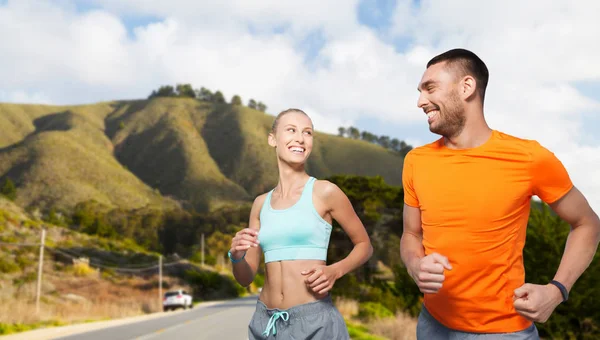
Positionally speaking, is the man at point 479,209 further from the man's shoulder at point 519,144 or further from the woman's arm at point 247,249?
the woman's arm at point 247,249

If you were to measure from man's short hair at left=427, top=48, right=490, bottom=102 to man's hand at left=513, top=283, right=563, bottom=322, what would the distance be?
38.7 inches

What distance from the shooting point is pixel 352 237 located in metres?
4.41

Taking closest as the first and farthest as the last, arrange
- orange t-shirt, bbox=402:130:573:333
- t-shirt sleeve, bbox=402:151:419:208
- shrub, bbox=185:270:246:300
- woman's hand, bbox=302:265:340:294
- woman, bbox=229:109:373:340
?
orange t-shirt, bbox=402:130:573:333 → t-shirt sleeve, bbox=402:151:419:208 → woman's hand, bbox=302:265:340:294 → woman, bbox=229:109:373:340 → shrub, bbox=185:270:246:300

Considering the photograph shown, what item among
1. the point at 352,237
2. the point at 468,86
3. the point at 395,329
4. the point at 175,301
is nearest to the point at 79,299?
the point at 175,301

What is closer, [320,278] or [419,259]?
[419,259]

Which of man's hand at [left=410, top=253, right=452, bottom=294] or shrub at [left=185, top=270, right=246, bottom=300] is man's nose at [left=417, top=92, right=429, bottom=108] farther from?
shrub at [left=185, top=270, right=246, bottom=300]

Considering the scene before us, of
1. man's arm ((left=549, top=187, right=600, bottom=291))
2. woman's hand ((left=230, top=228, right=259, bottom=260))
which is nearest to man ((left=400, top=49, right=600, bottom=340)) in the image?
man's arm ((left=549, top=187, right=600, bottom=291))

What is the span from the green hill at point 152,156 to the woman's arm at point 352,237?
11242 centimetres

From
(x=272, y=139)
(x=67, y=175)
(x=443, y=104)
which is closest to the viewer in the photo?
(x=443, y=104)

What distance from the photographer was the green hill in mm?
121375

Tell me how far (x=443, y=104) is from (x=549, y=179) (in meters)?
0.61

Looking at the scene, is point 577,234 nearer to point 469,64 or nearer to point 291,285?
point 469,64

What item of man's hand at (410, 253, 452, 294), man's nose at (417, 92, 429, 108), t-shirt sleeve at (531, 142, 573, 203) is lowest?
man's hand at (410, 253, 452, 294)

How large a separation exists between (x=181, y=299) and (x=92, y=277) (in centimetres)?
1993
